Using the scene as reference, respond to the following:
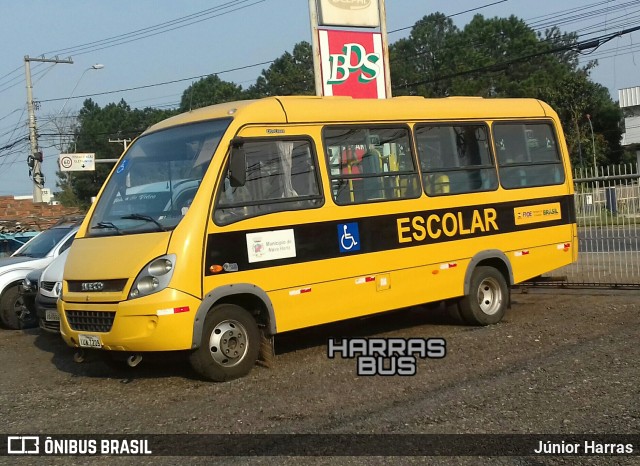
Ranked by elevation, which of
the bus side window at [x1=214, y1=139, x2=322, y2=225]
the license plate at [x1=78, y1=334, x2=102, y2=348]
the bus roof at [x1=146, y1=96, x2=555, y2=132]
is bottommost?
the license plate at [x1=78, y1=334, x2=102, y2=348]

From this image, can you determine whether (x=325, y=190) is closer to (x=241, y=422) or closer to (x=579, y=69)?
(x=241, y=422)

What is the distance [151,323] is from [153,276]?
0.45 m

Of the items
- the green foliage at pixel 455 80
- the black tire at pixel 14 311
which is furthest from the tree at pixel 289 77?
the black tire at pixel 14 311

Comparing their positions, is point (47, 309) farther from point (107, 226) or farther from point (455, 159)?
point (455, 159)

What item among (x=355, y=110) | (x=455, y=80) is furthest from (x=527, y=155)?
(x=455, y=80)

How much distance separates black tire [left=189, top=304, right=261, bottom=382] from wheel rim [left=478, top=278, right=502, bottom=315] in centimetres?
385

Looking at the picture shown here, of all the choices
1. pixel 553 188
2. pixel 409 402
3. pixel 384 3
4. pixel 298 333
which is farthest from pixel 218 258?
pixel 384 3

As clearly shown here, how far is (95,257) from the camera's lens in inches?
325

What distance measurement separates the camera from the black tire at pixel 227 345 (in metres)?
7.98

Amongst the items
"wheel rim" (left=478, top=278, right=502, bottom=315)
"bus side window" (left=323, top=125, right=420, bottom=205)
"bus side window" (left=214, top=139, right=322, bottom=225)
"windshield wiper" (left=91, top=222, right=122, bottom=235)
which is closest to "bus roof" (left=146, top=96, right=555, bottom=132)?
"bus side window" (left=323, top=125, right=420, bottom=205)

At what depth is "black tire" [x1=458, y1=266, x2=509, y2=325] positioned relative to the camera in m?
10.7

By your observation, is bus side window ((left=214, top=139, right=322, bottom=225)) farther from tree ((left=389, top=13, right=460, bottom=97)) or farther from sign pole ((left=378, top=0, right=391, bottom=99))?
tree ((left=389, top=13, right=460, bottom=97))

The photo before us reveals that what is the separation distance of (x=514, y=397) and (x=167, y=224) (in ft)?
12.2

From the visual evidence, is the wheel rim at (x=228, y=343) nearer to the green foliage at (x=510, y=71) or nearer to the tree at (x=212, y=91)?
the green foliage at (x=510, y=71)
